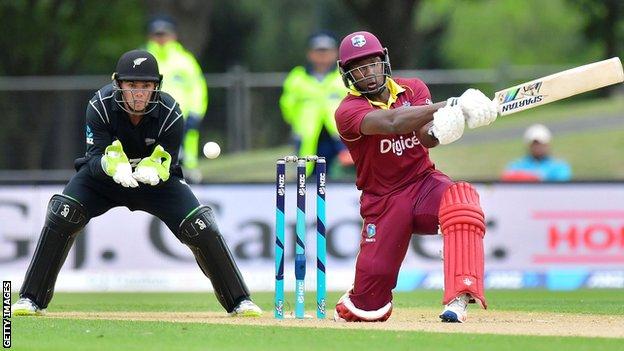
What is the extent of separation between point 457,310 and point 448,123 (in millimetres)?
1193

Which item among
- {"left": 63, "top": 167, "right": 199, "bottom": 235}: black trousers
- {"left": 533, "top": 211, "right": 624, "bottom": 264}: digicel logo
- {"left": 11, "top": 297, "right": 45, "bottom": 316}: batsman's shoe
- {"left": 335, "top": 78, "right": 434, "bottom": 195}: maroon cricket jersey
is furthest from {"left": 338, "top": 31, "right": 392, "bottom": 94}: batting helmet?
{"left": 533, "top": 211, "right": 624, "bottom": 264}: digicel logo

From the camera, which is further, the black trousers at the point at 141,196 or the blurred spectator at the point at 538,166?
the blurred spectator at the point at 538,166

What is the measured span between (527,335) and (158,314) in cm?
302

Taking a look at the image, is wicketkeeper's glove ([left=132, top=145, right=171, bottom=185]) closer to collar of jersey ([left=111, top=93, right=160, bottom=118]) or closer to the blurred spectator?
collar of jersey ([left=111, top=93, right=160, bottom=118])

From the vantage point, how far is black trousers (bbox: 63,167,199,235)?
9.70 metres

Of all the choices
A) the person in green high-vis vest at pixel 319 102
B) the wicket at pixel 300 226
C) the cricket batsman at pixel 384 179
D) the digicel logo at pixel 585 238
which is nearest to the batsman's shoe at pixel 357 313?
the cricket batsman at pixel 384 179

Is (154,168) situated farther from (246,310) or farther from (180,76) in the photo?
(180,76)

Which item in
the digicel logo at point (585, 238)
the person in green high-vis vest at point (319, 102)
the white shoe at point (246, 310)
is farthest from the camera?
the person in green high-vis vest at point (319, 102)

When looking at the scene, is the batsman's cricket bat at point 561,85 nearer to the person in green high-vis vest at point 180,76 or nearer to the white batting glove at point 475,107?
the white batting glove at point 475,107

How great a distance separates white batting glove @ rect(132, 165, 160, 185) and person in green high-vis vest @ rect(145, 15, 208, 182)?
6080 millimetres

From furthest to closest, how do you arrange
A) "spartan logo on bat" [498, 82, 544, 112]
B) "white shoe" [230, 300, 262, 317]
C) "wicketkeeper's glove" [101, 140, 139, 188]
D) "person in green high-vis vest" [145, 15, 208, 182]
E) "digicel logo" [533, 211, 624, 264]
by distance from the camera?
"person in green high-vis vest" [145, 15, 208, 182] → "digicel logo" [533, 211, 624, 264] → "white shoe" [230, 300, 262, 317] → "wicketkeeper's glove" [101, 140, 139, 188] → "spartan logo on bat" [498, 82, 544, 112]

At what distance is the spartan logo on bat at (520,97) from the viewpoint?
29.2 ft

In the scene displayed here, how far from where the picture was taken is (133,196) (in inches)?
384

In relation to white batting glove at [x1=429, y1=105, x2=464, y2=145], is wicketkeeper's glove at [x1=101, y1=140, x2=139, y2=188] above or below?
below
